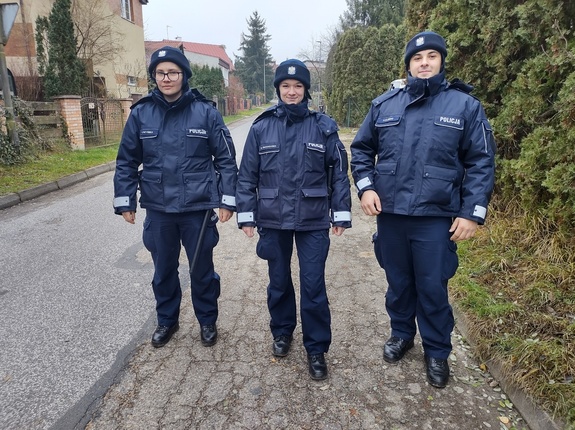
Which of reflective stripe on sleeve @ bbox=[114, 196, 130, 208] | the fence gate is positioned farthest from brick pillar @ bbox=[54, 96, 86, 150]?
reflective stripe on sleeve @ bbox=[114, 196, 130, 208]

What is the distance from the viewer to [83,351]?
3.13m

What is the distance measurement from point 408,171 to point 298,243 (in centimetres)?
84

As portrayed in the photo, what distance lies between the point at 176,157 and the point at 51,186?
281 inches

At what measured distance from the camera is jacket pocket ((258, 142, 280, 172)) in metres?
2.76

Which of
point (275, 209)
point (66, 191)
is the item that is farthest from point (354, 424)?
point (66, 191)

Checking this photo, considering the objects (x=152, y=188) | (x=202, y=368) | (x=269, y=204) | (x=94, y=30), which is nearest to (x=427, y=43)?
(x=269, y=204)

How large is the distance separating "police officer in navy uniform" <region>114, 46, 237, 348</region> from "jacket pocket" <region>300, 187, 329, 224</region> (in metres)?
0.55

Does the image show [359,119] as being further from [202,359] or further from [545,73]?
[202,359]

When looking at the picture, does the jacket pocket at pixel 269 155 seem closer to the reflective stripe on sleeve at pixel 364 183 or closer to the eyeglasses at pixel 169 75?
the reflective stripe on sleeve at pixel 364 183

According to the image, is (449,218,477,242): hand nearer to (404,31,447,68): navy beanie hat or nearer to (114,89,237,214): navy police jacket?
(404,31,447,68): navy beanie hat

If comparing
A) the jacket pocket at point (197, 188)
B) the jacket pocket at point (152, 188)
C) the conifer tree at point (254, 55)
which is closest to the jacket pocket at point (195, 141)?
the jacket pocket at point (197, 188)

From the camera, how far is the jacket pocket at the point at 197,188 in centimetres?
296

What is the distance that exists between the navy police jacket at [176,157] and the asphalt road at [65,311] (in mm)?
1078

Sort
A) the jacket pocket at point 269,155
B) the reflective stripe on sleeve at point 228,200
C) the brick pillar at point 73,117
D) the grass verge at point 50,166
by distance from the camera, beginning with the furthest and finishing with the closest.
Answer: the brick pillar at point 73,117 < the grass verge at point 50,166 < the reflective stripe on sleeve at point 228,200 < the jacket pocket at point 269,155
